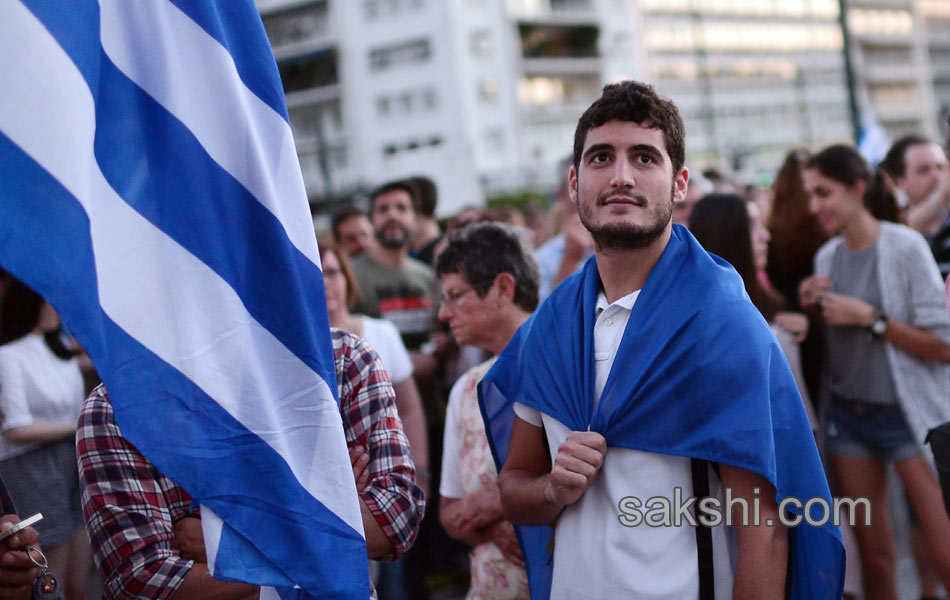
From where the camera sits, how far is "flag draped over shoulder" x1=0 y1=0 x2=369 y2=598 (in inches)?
85.0

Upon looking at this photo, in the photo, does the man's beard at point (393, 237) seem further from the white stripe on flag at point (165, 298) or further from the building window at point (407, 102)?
the building window at point (407, 102)

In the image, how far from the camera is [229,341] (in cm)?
234

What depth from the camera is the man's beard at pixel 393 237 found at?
21.7 feet

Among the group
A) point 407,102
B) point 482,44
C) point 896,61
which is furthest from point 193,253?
point 896,61

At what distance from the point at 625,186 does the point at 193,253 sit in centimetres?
109

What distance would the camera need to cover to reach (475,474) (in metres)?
3.60

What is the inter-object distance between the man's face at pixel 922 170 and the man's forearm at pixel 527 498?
15.4ft

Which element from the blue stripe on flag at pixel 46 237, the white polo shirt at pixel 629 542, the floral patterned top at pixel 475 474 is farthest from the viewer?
the floral patterned top at pixel 475 474

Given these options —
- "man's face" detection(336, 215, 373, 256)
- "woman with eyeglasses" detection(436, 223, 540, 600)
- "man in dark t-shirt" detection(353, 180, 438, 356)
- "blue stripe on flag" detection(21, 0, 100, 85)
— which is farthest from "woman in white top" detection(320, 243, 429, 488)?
"blue stripe on flag" detection(21, 0, 100, 85)

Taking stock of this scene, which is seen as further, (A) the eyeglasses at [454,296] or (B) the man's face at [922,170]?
(B) the man's face at [922,170]

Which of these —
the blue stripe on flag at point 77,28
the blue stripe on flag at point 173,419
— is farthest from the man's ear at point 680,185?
the blue stripe on flag at point 77,28

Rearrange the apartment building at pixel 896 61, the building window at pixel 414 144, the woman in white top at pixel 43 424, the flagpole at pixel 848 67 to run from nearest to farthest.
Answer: the woman in white top at pixel 43 424, the flagpole at pixel 848 67, the building window at pixel 414 144, the apartment building at pixel 896 61

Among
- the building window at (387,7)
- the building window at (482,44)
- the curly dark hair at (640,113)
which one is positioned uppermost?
the building window at (387,7)

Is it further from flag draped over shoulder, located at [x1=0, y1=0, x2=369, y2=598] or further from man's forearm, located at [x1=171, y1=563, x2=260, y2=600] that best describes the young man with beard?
man's forearm, located at [x1=171, y1=563, x2=260, y2=600]
